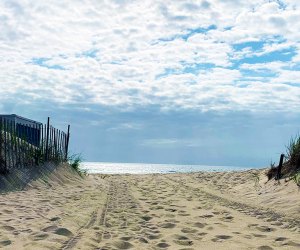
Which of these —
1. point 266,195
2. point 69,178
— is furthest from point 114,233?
point 69,178

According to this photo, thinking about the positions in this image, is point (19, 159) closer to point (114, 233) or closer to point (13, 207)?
point (13, 207)

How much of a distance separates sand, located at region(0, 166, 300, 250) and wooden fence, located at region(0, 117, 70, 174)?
129cm

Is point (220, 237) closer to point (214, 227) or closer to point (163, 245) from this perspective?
point (214, 227)

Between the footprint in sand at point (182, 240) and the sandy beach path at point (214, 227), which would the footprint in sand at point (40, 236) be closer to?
the sandy beach path at point (214, 227)

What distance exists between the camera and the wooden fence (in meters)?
11.3

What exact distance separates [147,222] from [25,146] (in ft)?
24.2

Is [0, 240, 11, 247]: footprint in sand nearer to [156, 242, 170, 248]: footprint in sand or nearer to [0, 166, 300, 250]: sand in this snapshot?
[0, 166, 300, 250]: sand

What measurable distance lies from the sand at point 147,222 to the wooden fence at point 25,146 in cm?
129

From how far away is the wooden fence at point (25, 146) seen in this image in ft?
37.0

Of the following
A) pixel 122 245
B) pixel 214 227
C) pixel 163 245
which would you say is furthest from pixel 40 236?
pixel 214 227

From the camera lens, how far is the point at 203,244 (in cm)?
524

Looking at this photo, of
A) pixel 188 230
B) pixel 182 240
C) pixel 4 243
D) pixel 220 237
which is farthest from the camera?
pixel 188 230

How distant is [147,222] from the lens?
6867 millimetres

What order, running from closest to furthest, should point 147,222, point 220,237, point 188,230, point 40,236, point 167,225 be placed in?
point 40,236 → point 220,237 → point 188,230 → point 167,225 → point 147,222
